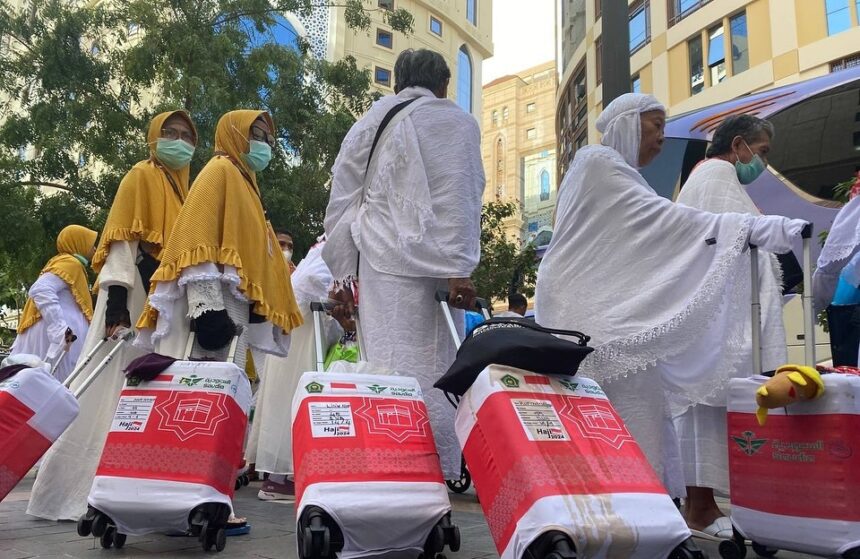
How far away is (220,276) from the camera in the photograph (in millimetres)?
3186

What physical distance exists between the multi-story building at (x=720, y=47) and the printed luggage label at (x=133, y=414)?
1560 cm

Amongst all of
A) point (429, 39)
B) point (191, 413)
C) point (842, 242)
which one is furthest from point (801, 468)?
point (429, 39)

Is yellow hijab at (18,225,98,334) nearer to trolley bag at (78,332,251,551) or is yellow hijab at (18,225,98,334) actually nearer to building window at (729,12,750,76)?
trolley bag at (78,332,251,551)

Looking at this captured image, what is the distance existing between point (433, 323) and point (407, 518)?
1114 millimetres

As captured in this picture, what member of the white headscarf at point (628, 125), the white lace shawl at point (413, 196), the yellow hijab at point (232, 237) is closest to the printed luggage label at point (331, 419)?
the white lace shawl at point (413, 196)

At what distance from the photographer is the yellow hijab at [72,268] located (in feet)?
20.2

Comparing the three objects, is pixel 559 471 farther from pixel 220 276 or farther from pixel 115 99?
pixel 115 99

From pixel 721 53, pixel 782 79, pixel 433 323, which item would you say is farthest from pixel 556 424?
pixel 721 53

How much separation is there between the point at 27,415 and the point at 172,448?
Result: 0.66 metres

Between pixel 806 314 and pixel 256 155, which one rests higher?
pixel 256 155

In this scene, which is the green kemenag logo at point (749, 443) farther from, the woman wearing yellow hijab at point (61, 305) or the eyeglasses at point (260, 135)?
the woman wearing yellow hijab at point (61, 305)

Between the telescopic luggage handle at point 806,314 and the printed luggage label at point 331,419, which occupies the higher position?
the telescopic luggage handle at point 806,314

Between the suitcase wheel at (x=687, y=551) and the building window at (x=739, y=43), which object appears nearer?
the suitcase wheel at (x=687, y=551)

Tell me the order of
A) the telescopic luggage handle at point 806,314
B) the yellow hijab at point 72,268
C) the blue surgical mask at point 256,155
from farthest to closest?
the yellow hijab at point 72,268 → the blue surgical mask at point 256,155 → the telescopic luggage handle at point 806,314
